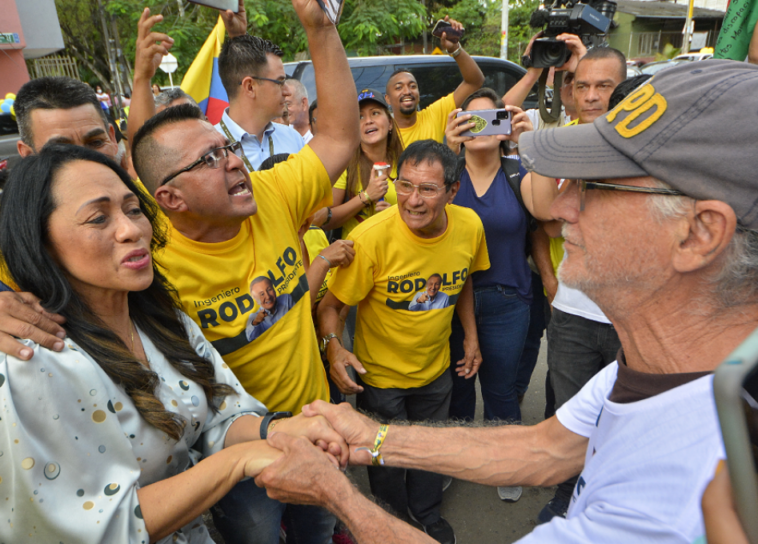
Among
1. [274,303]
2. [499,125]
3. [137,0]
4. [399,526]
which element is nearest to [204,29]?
[137,0]

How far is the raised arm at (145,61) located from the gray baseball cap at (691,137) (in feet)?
8.29

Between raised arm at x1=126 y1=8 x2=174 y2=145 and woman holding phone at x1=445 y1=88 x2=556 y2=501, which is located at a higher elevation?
raised arm at x1=126 y1=8 x2=174 y2=145

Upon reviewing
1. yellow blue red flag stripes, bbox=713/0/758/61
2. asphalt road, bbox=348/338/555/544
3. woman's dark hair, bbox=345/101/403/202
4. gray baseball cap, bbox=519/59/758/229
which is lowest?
asphalt road, bbox=348/338/555/544

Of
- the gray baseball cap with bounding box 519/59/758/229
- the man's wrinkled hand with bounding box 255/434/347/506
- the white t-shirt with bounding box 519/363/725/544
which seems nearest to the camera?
the white t-shirt with bounding box 519/363/725/544

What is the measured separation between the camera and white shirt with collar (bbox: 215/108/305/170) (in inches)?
136

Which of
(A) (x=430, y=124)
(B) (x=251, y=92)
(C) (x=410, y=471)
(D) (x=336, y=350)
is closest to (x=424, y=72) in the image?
(A) (x=430, y=124)

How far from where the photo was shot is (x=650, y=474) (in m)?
0.95

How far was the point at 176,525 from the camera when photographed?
1375 mm

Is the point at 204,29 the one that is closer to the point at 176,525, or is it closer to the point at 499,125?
the point at 499,125

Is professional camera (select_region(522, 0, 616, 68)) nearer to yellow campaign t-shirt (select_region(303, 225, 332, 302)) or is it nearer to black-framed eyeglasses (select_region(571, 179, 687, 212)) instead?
yellow campaign t-shirt (select_region(303, 225, 332, 302))

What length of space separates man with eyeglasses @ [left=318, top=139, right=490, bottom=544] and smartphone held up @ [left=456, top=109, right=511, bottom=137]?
18.2 inches

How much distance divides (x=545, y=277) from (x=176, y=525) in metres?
2.52

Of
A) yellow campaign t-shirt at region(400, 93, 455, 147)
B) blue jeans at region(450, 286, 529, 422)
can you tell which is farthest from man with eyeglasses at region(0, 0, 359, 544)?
yellow campaign t-shirt at region(400, 93, 455, 147)

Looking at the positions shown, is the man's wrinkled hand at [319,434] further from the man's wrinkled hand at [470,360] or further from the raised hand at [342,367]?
the man's wrinkled hand at [470,360]
